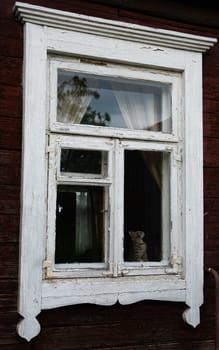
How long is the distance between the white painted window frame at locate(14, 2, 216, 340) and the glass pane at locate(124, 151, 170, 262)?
132mm

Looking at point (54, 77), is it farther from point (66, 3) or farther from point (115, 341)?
point (115, 341)

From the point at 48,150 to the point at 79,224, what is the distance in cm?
47

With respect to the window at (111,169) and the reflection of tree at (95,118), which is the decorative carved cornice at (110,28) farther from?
the reflection of tree at (95,118)

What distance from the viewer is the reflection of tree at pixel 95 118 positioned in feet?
9.39

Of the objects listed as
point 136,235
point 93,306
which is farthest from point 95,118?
point 93,306

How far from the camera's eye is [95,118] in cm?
289

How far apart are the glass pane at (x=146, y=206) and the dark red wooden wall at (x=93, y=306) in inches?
10.8

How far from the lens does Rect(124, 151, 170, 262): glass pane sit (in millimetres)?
2906

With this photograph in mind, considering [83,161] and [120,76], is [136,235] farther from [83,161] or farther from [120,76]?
[120,76]

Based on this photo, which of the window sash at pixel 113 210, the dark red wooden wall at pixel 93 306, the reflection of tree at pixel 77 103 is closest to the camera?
the dark red wooden wall at pixel 93 306

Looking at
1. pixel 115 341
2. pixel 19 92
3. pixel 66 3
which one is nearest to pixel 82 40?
pixel 66 3

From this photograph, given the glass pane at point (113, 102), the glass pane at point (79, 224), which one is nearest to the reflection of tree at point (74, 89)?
the glass pane at point (113, 102)

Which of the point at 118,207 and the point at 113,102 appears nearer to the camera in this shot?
the point at 118,207

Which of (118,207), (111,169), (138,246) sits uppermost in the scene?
(111,169)
